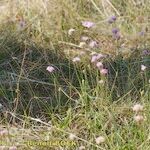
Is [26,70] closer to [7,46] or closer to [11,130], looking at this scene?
[7,46]

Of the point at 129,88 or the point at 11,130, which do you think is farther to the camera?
the point at 129,88

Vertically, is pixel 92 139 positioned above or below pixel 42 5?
below

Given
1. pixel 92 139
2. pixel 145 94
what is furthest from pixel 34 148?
pixel 145 94

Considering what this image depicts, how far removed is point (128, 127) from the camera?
1747 millimetres

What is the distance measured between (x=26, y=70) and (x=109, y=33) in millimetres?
592

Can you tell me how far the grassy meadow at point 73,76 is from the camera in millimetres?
1774

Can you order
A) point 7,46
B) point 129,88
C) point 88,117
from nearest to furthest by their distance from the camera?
point 88,117 → point 129,88 → point 7,46

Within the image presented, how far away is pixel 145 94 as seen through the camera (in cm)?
189

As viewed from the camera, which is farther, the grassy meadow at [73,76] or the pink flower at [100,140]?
the grassy meadow at [73,76]

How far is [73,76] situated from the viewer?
224cm

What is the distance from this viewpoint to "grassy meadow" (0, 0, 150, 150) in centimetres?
177

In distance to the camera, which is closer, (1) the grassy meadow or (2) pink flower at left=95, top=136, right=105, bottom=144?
(2) pink flower at left=95, top=136, right=105, bottom=144

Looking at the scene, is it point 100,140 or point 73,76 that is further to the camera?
point 73,76

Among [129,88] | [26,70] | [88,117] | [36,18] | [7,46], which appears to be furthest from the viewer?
[36,18]
